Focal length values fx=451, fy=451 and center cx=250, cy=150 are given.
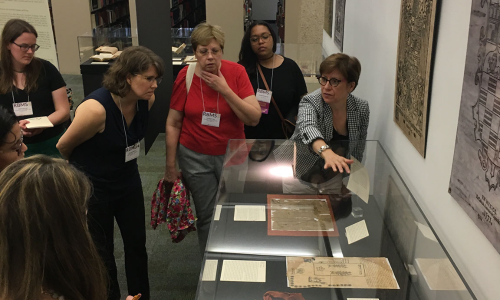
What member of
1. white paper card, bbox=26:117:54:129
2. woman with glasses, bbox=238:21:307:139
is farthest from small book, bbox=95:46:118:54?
woman with glasses, bbox=238:21:307:139

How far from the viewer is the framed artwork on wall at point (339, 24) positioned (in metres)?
4.34

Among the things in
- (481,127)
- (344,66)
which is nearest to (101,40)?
(344,66)

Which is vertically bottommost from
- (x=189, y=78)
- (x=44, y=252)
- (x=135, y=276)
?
(x=135, y=276)

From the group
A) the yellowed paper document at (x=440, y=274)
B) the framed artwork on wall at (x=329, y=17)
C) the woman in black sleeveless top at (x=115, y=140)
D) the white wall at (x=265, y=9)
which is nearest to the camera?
the yellowed paper document at (x=440, y=274)

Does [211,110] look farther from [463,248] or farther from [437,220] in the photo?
[463,248]

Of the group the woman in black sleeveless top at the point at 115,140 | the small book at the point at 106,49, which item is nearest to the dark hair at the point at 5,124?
the woman in black sleeveless top at the point at 115,140

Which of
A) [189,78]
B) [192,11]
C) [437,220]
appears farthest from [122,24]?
[437,220]

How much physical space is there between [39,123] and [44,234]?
198 centimetres

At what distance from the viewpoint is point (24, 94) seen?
289 centimetres

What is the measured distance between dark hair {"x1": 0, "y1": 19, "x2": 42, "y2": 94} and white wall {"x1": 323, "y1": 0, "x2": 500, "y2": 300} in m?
2.18

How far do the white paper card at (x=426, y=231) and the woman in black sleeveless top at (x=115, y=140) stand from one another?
1.37 metres

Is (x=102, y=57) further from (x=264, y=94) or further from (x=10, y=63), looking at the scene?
(x=264, y=94)

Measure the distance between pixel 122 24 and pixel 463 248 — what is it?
9.69 m

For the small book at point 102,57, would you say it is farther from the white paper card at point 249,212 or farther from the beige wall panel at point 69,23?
the white paper card at point 249,212
